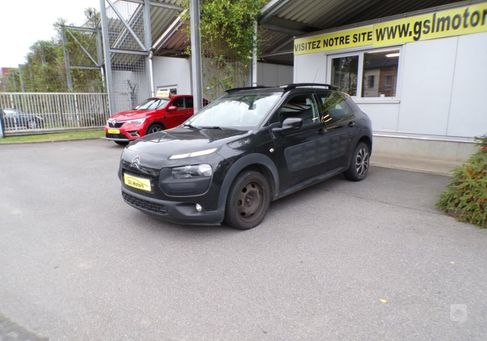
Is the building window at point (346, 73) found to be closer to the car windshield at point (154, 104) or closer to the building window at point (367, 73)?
the building window at point (367, 73)

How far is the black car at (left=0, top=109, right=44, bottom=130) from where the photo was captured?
43.5 feet

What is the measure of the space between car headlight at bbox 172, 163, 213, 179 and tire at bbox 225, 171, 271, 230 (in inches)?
15.0

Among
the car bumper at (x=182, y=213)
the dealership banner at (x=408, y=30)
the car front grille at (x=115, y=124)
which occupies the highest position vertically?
the dealership banner at (x=408, y=30)

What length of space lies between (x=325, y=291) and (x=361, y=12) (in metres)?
9.67

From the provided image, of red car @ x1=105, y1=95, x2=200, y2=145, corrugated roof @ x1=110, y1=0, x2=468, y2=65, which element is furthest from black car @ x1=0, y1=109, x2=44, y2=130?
corrugated roof @ x1=110, y1=0, x2=468, y2=65

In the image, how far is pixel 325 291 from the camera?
2.71 meters

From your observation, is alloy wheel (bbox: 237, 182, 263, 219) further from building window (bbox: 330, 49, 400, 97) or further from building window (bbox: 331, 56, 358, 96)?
building window (bbox: 331, 56, 358, 96)

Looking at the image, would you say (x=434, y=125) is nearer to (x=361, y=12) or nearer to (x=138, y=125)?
(x=361, y=12)

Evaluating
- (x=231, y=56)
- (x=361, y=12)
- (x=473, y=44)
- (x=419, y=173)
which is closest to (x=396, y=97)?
(x=473, y=44)

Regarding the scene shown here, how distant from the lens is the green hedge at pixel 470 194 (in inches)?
159

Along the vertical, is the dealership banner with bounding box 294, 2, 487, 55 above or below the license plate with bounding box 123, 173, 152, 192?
above

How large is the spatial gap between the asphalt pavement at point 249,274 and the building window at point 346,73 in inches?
198

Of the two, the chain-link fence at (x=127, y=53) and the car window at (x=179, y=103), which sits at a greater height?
the chain-link fence at (x=127, y=53)

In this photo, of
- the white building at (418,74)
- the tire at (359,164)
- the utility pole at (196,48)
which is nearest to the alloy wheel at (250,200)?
the tire at (359,164)
